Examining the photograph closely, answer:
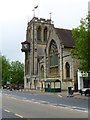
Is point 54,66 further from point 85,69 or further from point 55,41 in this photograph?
point 85,69

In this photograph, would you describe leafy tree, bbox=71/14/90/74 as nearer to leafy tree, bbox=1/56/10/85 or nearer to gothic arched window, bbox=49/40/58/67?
gothic arched window, bbox=49/40/58/67

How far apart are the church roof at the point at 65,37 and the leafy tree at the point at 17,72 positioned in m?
39.7

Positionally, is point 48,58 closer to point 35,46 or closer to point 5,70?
point 35,46

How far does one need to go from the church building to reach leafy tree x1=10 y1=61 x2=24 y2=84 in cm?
2019

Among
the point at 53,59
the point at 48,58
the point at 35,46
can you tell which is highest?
the point at 35,46

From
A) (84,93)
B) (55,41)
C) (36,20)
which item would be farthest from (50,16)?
(84,93)

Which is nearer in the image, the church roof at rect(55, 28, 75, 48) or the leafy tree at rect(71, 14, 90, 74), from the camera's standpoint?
the leafy tree at rect(71, 14, 90, 74)

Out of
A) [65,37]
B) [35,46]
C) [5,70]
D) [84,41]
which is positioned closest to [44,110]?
[84,41]

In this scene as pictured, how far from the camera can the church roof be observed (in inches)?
2292

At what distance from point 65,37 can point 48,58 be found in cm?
682

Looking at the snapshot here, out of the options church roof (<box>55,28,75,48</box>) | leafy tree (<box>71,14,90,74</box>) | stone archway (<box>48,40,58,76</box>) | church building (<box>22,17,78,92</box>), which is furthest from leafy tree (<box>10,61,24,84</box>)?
leafy tree (<box>71,14,90,74</box>)

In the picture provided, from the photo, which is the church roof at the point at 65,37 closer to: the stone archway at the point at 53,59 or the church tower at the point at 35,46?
the stone archway at the point at 53,59

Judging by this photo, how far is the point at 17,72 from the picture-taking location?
101125mm

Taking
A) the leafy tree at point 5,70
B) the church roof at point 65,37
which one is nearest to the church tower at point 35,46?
the church roof at point 65,37
